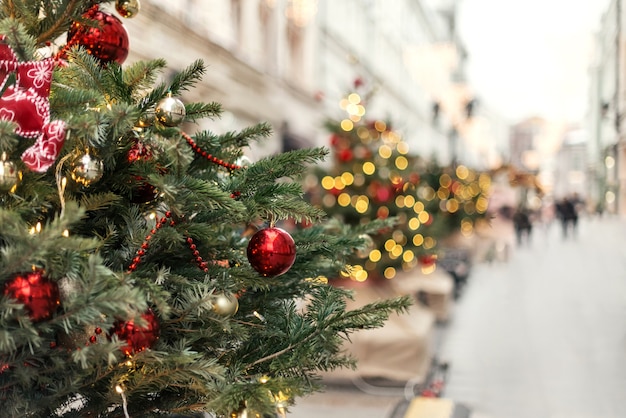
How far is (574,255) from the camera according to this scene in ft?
28.1

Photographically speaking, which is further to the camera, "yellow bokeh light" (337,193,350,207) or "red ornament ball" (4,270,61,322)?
"yellow bokeh light" (337,193,350,207)

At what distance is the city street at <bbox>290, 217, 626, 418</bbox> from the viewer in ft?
18.1

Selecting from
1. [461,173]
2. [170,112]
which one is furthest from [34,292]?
[461,173]

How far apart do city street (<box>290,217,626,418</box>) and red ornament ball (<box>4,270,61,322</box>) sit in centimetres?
360

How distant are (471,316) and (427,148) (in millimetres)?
25288

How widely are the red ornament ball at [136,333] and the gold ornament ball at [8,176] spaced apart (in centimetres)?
32

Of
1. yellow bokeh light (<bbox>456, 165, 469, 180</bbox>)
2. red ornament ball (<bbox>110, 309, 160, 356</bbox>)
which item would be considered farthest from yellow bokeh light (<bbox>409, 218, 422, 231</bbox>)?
yellow bokeh light (<bbox>456, 165, 469, 180</bbox>)

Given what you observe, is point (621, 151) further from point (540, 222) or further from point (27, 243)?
point (540, 222)

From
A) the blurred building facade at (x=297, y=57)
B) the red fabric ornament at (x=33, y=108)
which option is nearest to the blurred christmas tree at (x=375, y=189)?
the blurred building facade at (x=297, y=57)

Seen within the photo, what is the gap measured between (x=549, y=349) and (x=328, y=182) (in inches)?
128

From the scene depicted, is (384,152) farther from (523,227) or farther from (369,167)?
(523,227)

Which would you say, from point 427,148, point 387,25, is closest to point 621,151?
point 387,25

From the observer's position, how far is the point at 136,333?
1144 mm

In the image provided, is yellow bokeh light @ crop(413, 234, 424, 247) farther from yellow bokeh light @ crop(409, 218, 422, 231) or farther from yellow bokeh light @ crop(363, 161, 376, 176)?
yellow bokeh light @ crop(363, 161, 376, 176)
